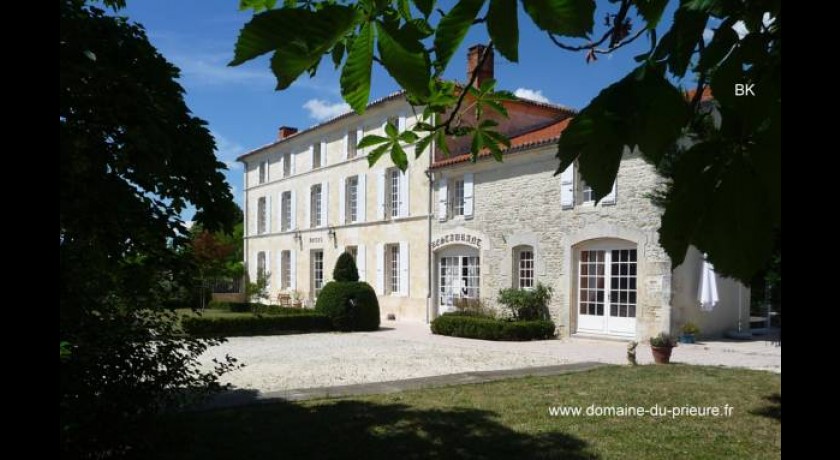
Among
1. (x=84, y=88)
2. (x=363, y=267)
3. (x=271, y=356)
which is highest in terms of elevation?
(x=84, y=88)

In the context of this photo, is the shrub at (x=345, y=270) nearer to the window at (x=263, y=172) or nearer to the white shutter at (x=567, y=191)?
the white shutter at (x=567, y=191)

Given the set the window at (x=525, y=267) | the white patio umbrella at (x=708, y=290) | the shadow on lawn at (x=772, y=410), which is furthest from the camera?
the window at (x=525, y=267)

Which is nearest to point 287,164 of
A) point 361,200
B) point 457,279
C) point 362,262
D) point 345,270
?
point 361,200

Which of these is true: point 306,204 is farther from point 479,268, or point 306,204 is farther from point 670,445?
point 670,445

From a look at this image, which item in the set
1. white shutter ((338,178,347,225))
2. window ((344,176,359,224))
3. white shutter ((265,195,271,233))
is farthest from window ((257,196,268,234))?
window ((344,176,359,224))

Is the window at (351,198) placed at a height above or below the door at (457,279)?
A: above

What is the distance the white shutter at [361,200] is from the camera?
2055cm

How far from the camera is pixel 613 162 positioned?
965 mm

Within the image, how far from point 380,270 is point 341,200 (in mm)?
3656

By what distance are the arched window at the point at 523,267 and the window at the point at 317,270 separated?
10119 millimetres

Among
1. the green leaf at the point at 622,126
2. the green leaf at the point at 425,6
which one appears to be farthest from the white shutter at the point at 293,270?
the green leaf at the point at 622,126

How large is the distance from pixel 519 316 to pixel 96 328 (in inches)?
466

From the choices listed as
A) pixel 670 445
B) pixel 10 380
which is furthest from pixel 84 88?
pixel 670 445

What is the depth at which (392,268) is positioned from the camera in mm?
19781
